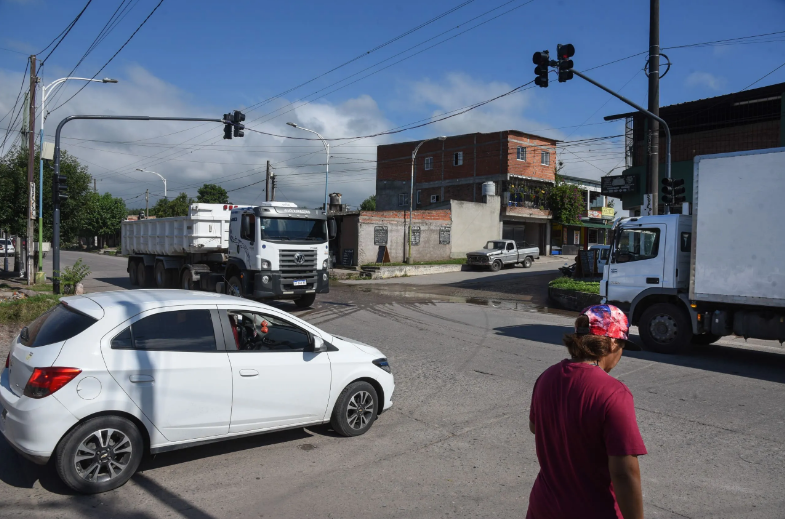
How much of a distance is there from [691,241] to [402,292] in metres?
14.2

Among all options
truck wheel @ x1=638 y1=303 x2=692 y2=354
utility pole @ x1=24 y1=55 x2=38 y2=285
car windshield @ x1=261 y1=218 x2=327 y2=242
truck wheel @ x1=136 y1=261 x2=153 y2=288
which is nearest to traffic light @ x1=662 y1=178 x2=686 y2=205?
truck wheel @ x1=638 y1=303 x2=692 y2=354

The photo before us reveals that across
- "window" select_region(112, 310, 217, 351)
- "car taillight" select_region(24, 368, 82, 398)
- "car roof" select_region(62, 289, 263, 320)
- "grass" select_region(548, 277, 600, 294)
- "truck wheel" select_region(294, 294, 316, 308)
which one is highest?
"car roof" select_region(62, 289, 263, 320)

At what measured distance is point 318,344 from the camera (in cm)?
569

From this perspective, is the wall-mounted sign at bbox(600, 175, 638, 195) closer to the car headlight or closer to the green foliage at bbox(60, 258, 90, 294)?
the green foliage at bbox(60, 258, 90, 294)

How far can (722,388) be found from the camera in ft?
27.2

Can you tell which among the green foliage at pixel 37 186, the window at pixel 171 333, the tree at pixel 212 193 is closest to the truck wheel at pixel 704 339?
the window at pixel 171 333

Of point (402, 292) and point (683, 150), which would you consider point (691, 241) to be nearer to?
point (402, 292)

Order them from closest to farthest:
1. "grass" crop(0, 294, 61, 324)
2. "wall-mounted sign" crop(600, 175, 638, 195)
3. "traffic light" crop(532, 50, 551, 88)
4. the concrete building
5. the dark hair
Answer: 1. the dark hair
2. "grass" crop(0, 294, 61, 324)
3. "traffic light" crop(532, 50, 551, 88)
4. the concrete building
5. "wall-mounted sign" crop(600, 175, 638, 195)

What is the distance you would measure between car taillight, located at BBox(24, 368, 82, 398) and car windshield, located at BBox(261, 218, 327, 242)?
37.6 ft

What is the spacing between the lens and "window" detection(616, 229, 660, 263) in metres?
11.5

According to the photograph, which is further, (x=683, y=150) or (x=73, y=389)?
(x=683, y=150)

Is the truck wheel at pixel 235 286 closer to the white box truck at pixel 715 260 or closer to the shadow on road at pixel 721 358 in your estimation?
the shadow on road at pixel 721 358

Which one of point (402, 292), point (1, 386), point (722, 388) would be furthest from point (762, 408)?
point (402, 292)

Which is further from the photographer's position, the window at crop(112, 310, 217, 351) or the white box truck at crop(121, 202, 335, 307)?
the white box truck at crop(121, 202, 335, 307)
